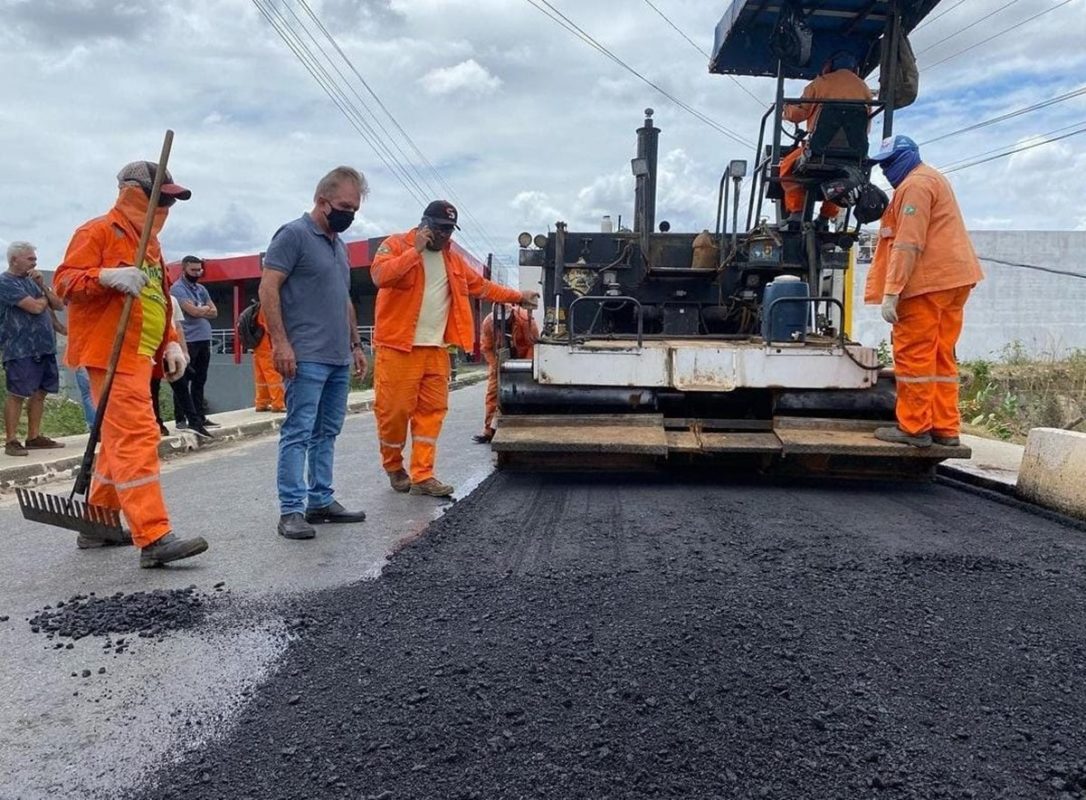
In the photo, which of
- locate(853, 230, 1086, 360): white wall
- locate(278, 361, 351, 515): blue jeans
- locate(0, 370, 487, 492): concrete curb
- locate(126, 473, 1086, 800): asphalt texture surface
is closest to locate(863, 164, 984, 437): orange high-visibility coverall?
locate(126, 473, 1086, 800): asphalt texture surface

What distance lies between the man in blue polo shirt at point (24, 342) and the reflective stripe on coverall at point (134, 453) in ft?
11.6

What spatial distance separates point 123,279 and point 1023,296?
25.2m

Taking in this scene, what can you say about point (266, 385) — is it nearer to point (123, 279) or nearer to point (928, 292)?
point (123, 279)

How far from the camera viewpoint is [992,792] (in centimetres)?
175

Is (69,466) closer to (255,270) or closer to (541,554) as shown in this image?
(541,554)

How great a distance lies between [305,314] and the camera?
4.14m

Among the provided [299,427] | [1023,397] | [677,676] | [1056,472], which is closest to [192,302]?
[299,427]

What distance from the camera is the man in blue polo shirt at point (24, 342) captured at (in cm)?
648

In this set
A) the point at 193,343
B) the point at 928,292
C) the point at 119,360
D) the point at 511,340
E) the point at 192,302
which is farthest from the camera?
the point at 193,343

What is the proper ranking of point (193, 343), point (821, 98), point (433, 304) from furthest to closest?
point (193, 343)
point (821, 98)
point (433, 304)

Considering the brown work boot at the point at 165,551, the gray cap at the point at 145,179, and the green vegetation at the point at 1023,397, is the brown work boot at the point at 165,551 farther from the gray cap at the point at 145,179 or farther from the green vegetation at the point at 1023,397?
the green vegetation at the point at 1023,397

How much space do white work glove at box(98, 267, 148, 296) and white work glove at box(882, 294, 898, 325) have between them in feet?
12.5

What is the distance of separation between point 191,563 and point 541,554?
1.51m

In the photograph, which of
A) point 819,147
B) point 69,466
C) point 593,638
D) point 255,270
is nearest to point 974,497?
point 819,147
